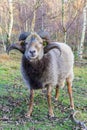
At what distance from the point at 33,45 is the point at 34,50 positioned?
0.56ft

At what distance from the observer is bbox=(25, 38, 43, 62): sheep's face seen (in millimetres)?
8265

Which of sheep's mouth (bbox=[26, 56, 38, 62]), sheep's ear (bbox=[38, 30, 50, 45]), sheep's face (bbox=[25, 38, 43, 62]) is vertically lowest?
sheep's mouth (bbox=[26, 56, 38, 62])

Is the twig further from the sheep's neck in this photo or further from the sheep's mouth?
the sheep's mouth

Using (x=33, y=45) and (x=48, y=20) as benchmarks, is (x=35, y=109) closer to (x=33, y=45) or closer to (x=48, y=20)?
(x=33, y=45)

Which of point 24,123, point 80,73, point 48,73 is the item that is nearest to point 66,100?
point 48,73

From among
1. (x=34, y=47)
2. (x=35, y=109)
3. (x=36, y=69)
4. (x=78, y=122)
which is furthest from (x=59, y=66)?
(x=78, y=122)

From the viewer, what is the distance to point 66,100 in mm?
10898

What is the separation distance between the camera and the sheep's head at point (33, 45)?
831cm

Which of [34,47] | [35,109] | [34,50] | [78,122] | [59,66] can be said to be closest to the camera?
[78,122]

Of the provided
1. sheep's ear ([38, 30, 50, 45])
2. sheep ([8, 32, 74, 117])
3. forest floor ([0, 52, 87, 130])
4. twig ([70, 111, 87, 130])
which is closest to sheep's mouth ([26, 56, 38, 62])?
sheep ([8, 32, 74, 117])

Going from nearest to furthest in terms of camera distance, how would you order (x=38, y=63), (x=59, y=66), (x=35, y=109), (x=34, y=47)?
(x=34, y=47) < (x=38, y=63) < (x=35, y=109) < (x=59, y=66)

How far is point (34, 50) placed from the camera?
8.24 meters

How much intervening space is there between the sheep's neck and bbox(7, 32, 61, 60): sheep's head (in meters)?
0.19

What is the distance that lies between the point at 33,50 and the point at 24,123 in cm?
175
